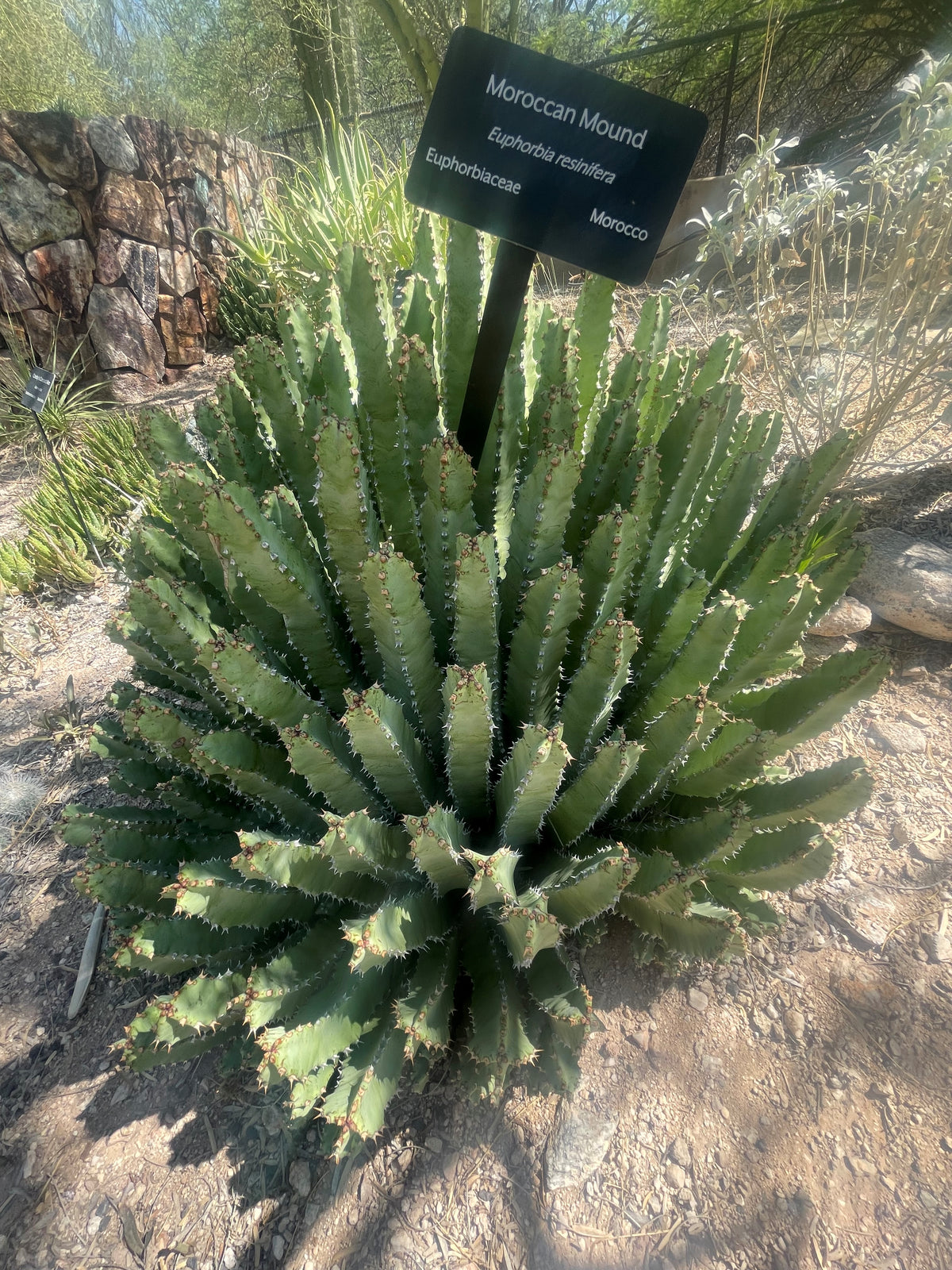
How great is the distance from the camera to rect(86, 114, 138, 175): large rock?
4871 millimetres

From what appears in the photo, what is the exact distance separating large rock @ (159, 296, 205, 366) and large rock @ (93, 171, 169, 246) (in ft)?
1.46

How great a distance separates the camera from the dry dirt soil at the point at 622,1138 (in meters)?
1.12

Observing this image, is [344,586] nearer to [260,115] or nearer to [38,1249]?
[38,1249]

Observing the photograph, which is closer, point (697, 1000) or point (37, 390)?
point (697, 1000)

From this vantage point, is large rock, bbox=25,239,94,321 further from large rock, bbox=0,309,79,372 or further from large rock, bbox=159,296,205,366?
large rock, bbox=159,296,205,366

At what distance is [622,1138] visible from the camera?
1226 mm

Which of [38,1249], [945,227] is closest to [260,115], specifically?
[945,227]

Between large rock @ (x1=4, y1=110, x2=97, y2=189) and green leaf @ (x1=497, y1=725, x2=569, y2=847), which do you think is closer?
green leaf @ (x1=497, y1=725, x2=569, y2=847)

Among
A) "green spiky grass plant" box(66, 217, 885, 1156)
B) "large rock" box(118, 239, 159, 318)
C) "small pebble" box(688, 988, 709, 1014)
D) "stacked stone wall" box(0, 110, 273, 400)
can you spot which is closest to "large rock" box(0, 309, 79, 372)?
"stacked stone wall" box(0, 110, 273, 400)

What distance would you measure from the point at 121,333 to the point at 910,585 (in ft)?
19.2

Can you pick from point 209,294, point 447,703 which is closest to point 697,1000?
point 447,703

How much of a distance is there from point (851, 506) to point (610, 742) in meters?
0.98

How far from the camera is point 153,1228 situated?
128cm

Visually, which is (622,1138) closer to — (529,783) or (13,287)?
(529,783)
